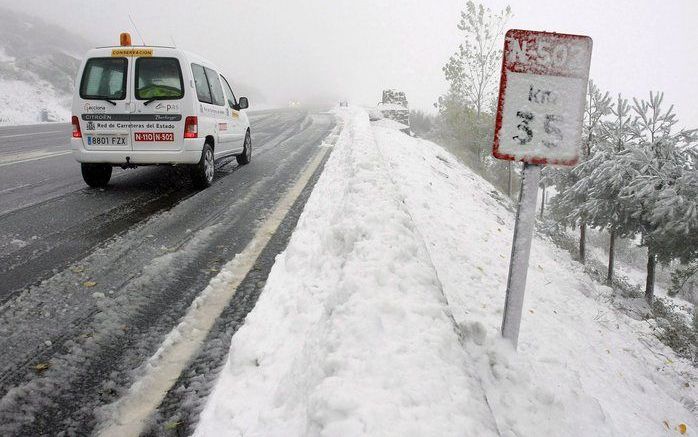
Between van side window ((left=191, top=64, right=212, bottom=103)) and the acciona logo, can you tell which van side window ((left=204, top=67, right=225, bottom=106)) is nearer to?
van side window ((left=191, top=64, right=212, bottom=103))

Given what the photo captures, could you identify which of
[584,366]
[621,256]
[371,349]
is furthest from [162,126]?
[621,256]

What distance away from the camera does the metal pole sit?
2.39 metres

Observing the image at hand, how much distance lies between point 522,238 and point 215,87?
6.44 meters

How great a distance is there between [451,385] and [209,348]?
145 cm

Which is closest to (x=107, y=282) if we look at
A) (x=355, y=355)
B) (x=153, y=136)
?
(x=355, y=355)

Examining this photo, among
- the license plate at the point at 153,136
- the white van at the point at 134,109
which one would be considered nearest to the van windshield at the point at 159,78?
the white van at the point at 134,109

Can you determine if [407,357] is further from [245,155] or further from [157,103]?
[245,155]

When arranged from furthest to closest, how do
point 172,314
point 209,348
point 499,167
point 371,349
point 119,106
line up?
point 499,167
point 119,106
point 172,314
point 209,348
point 371,349

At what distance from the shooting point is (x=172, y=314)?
9.20 feet

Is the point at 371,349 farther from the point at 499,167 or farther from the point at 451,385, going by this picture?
the point at 499,167

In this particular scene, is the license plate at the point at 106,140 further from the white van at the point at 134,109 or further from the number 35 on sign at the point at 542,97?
the number 35 on sign at the point at 542,97

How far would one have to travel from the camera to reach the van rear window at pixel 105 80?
19.5ft

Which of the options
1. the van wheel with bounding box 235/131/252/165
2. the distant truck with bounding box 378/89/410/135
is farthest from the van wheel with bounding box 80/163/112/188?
the distant truck with bounding box 378/89/410/135

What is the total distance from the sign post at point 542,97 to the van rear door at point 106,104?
5.51 m
